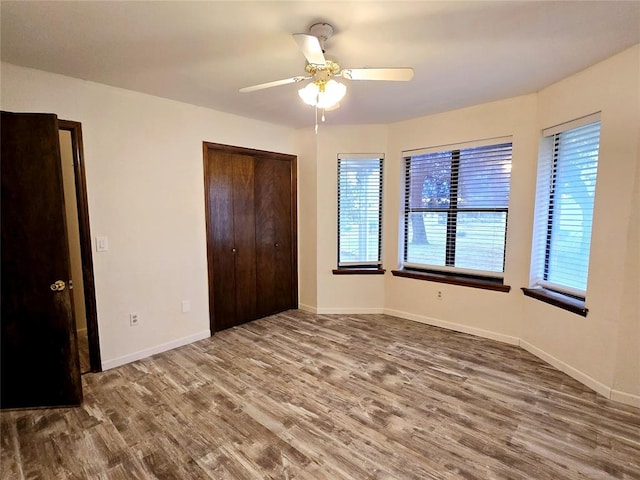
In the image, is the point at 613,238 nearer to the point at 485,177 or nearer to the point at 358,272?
the point at 485,177

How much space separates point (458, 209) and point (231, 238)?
266cm

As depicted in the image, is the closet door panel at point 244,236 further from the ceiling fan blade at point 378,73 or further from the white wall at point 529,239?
the ceiling fan blade at point 378,73

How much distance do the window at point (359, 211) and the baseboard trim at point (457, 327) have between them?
69 cm

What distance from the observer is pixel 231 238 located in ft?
12.1

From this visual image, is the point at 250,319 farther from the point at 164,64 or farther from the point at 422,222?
the point at 164,64

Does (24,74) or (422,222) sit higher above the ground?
(24,74)

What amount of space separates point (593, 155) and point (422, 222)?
1.72m

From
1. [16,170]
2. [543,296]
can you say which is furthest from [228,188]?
[543,296]

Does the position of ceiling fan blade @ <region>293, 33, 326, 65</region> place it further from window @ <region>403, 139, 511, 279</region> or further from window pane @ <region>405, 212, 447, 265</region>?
window pane @ <region>405, 212, 447, 265</region>

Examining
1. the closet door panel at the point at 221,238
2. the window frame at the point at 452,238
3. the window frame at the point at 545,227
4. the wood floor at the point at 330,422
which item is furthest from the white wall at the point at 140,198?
the window frame at the point at 545,227

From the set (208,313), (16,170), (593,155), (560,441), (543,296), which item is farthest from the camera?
(208,313)

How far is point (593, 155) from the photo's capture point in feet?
8.28

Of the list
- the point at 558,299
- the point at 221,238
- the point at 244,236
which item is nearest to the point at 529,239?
the point at 558,299

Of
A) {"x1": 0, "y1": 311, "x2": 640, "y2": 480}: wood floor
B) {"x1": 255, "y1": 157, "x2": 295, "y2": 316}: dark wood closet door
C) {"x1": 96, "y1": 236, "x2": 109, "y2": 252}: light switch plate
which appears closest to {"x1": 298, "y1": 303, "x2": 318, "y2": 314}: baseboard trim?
{"x1": 255, "y1": 157, "x2": 295, "y2": 316}: dark wood closet door
